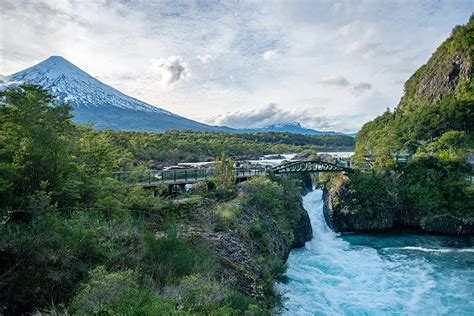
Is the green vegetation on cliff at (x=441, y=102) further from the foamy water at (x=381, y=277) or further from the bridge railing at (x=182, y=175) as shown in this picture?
the bridge railing at (x=182, y=175)

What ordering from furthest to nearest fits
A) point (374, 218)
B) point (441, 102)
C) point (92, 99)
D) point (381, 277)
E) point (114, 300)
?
point (92, 99)
point (441, 102)
point (374, 218)
point (381, 277)
point (114, 300)

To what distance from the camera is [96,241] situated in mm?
6293

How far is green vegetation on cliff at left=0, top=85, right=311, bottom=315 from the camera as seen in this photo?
202 inches

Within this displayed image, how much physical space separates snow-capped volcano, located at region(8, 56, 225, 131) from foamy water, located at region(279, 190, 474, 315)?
10399 centimetres

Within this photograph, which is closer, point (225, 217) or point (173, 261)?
point (173, 261)

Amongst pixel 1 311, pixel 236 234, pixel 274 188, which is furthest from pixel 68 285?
pixel 274 188

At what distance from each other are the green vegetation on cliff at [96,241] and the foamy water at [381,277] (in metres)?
3.73

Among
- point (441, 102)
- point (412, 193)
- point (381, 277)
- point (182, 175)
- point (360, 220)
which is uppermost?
point (441, 102)

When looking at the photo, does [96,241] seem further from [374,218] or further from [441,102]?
[441,102]

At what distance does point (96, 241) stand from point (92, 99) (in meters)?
141

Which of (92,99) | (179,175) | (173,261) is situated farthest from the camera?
(92,99)

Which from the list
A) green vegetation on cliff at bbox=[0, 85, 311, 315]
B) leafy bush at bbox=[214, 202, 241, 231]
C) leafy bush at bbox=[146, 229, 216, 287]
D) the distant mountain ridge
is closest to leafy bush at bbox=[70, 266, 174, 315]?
green vegetation on cliff at bbox=[0, 85, 311, 315]

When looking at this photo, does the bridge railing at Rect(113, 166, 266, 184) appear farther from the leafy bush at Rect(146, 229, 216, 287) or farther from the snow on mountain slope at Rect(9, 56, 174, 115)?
the snow on mountain slope at Rect(9, 56, 174, 115)

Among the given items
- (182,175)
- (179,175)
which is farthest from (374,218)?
(179,175)
